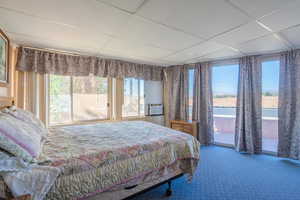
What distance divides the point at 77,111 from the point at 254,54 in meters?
4.15

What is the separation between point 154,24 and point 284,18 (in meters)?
1.53

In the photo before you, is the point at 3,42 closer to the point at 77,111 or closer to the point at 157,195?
the point at 77,111

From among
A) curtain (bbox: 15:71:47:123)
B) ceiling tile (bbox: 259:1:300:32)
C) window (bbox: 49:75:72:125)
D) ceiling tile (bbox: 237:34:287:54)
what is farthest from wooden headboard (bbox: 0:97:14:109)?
ceiling tile (bbox: 237:34:287:54)

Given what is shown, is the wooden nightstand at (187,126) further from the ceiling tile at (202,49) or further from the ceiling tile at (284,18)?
the ceiling tile at (284,18)

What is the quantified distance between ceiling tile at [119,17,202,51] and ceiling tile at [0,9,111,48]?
1.42 feet

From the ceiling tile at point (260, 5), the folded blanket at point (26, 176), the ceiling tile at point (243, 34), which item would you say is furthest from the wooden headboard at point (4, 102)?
the ceiling tile at point (243, 34)

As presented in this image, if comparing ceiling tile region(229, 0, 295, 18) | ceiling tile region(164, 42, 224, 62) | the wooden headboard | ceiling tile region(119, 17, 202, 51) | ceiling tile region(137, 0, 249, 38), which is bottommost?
the wooden headboard

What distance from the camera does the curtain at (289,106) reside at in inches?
110

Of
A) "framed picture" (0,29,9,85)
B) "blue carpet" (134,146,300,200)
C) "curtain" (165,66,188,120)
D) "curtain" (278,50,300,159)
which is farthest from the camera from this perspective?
"curtain" (165,66,188,120)

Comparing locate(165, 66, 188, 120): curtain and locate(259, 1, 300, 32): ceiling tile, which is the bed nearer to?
locate(259, 1, 300, 32): ceiling tile

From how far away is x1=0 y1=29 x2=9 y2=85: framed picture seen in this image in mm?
2000

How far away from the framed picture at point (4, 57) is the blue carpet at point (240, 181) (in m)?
2.50

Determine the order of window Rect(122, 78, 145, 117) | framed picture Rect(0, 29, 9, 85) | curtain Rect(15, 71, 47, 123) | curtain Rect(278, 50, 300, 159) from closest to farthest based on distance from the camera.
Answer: framed picture Rect(0, 29, 9, 85) < curtain Rect(15, 71, 47, 123) < curtain Rect(278, 50, 300, 159) < window Rect(122, 78, 145, 117)

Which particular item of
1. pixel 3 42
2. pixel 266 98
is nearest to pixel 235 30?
pixel 266 98
